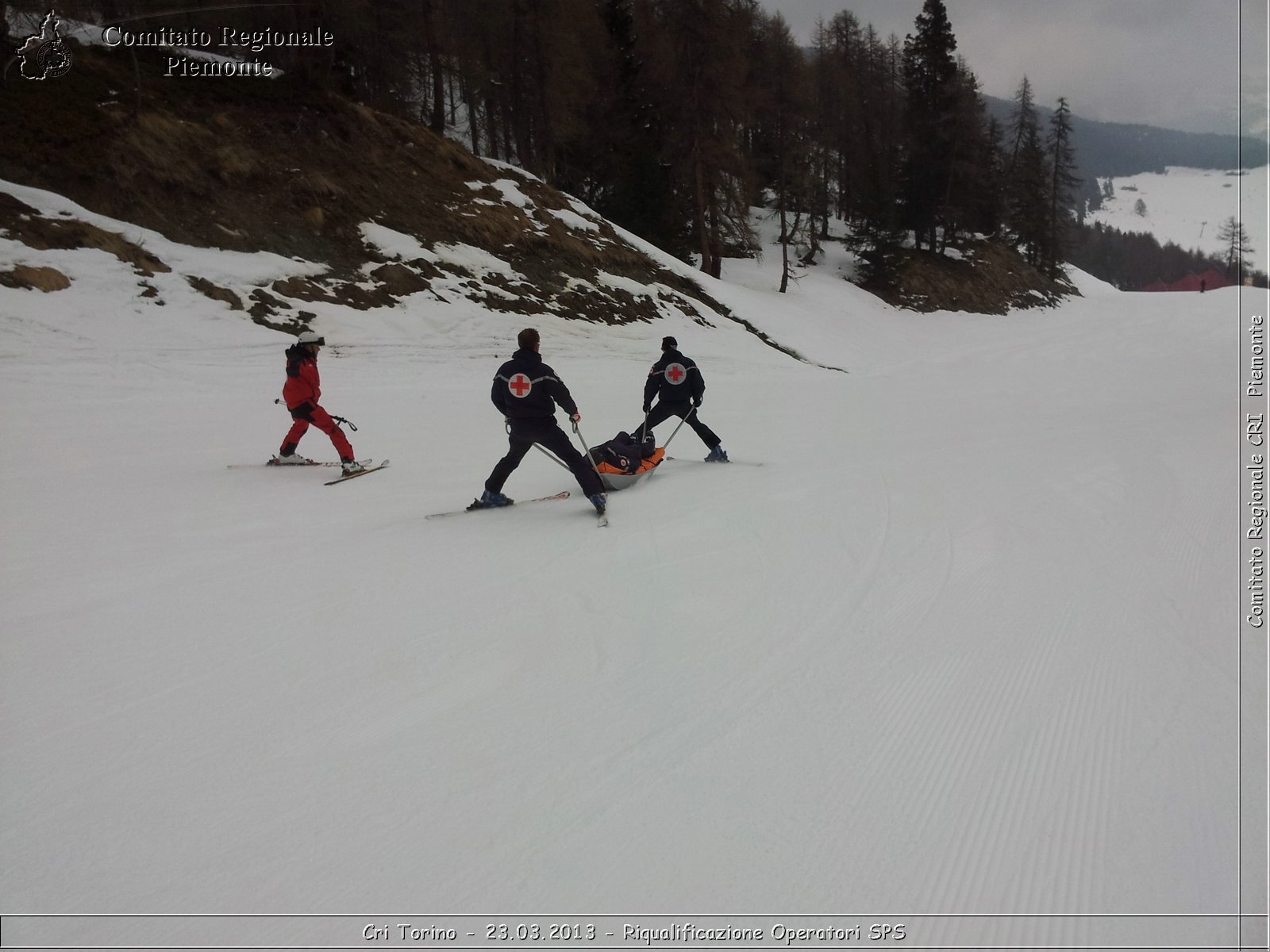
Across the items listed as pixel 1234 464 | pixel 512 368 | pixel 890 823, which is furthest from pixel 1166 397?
pixel 890 823

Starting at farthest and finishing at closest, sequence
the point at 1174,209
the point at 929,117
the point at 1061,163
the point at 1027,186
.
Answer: the point at 1174,209
the point at 1061,163
the point at 1027,186
the point at 929,117

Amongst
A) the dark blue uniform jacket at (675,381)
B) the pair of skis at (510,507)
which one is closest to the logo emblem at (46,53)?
the dark blue uniform jacket at (675,381)

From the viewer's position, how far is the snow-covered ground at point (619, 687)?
243 cm

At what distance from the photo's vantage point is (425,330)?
15602 mm

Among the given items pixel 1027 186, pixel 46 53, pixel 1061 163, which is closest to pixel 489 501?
pixel 46 53

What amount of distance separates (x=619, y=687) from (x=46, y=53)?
74.5 feet

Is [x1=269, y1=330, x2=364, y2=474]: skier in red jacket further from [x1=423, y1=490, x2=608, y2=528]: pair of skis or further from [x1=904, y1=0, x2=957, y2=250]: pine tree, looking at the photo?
[x1=904, y1=0, x2=957, y2=250]: pine tree

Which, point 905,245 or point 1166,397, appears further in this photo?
point 905,245

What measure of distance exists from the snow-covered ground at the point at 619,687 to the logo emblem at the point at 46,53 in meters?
13.7

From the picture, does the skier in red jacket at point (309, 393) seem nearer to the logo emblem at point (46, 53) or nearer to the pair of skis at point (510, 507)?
the pair of skis at point (510, 507)

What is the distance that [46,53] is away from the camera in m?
17.1

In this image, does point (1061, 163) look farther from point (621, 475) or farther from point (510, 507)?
point (510, 507)

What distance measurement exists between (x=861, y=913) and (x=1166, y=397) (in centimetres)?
1581

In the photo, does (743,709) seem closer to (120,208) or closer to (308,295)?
(308,295)
